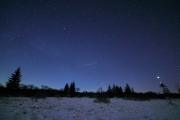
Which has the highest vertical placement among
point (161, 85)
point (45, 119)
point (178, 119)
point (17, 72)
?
point (17, 72)

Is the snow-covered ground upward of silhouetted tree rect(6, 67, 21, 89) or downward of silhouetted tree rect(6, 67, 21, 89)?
downward

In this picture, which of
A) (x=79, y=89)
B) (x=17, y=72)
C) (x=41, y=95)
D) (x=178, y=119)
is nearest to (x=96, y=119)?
(x=178, y=119)

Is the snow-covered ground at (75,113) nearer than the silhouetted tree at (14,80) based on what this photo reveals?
Yes

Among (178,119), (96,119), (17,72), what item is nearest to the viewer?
(96,119)

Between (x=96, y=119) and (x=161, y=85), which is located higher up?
(x=161, y=85)

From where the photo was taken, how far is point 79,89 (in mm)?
102562

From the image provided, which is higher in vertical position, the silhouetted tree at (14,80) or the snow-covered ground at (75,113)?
the silhouetted tree at (14,80)

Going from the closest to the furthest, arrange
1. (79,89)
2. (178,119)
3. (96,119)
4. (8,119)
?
(8,119)
(96,119)
(178,119)
(79,89)

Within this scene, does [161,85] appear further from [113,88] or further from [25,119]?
[113,88]

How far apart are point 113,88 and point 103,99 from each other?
74.3 m

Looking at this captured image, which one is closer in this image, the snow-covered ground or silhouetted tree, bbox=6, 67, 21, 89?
the snow-covered ground

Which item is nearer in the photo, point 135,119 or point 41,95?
point 135,119

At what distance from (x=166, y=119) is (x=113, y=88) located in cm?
8396

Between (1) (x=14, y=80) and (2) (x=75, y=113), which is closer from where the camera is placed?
(2) (x=75, y=113)
